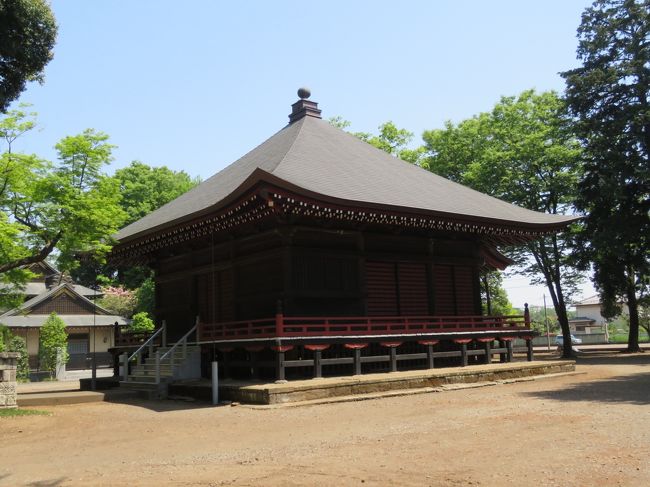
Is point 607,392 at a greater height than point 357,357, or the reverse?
point 357,357

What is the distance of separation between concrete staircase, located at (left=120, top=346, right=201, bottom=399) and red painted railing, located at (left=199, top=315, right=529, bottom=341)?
716 millimetres

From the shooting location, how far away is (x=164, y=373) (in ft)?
56.5

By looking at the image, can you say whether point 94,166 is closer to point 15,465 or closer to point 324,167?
point 324,167

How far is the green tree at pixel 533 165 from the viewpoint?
32125 millimetres

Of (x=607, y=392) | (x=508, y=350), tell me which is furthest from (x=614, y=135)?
(x=607, y=392)

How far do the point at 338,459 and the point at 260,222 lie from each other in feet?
33.2

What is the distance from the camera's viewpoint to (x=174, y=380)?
16.7 metres

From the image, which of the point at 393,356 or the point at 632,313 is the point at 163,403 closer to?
the point at 393,356

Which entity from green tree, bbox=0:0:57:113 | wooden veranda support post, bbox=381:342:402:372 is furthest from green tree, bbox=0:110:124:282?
wooden veranda support post, bbox=381:342:402:372

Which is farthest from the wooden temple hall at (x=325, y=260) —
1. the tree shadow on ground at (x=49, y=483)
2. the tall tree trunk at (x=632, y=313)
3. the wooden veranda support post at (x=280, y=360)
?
the tall tree trunk at (x=632, y=313)

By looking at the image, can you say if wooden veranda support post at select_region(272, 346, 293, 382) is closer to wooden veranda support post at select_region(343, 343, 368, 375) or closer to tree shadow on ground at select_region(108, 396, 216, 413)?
tree shadow on ground at select_region(108, 396, 216, 413)

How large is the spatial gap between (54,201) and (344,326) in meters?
8.01

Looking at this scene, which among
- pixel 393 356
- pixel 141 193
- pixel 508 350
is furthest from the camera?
pixel 141 193

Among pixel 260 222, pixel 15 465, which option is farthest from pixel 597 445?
pixel 260 222
